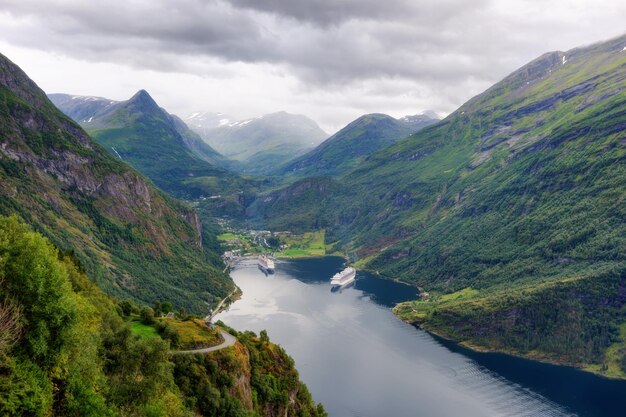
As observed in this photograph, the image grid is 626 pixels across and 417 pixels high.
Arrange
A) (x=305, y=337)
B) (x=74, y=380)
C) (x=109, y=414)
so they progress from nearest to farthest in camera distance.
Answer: (x=74, y=380) < (x=109, y=414) < (x=305, y=337)

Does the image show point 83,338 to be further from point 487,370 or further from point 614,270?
point 614,270

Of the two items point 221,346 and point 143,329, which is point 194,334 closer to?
point 221,346

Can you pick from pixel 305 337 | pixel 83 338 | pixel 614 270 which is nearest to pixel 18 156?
pixel 305 337

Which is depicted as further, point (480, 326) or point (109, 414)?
point (480, 326)

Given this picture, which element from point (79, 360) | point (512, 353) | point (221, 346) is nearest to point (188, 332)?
point (221, 346)

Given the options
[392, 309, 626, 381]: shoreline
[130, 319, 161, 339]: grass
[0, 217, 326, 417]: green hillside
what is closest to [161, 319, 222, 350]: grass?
[0, 217, 326, 417]: green hillside

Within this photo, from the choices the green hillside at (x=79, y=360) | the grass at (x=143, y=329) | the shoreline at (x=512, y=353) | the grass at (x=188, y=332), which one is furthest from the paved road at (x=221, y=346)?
the shoreline at (x=512, y=353)

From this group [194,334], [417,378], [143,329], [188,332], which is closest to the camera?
[143,329]

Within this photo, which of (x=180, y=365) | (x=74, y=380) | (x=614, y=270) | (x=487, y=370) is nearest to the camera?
(x=74, y=380)

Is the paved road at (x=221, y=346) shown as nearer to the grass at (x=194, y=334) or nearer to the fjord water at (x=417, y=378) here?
the grass at (x=194, y=334)
